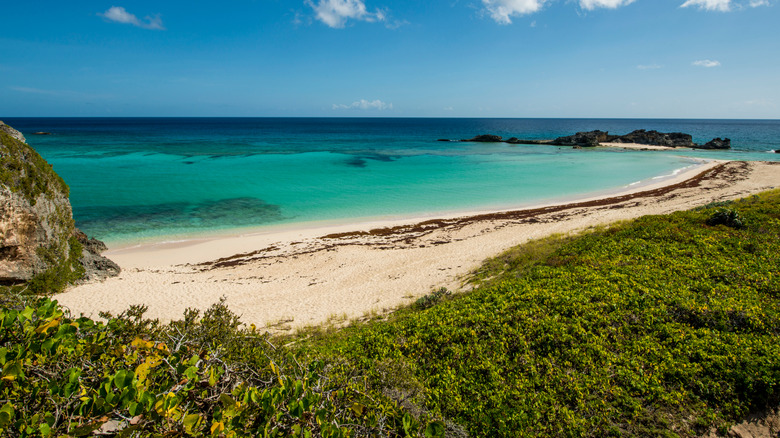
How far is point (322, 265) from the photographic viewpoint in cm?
1609

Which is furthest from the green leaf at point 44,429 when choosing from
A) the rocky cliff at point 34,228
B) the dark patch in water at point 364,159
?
the dark patch in water at point 364,159

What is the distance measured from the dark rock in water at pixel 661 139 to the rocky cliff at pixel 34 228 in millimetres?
94432

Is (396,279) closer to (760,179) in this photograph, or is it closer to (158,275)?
(158,275)

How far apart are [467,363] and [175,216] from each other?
24425 millimetres

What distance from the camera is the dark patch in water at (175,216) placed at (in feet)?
72.3

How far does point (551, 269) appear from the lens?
9.94m

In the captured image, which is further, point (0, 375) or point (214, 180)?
point (214, 180)

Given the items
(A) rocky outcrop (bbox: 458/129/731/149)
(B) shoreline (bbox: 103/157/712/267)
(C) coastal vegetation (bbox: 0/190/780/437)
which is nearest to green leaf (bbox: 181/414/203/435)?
(C) coastal vegetation (bbox: 0/190/780/437)

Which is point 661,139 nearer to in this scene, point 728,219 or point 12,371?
point 728,219

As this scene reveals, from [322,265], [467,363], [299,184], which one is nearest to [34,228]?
[322,265]

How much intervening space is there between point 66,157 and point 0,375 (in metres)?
63.6

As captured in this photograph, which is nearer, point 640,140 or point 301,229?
point 301,229

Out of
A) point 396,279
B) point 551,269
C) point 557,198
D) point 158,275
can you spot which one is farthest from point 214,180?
point 551,269

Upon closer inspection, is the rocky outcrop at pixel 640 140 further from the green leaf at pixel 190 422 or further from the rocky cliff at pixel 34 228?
the green leaf at pixel 190 422
